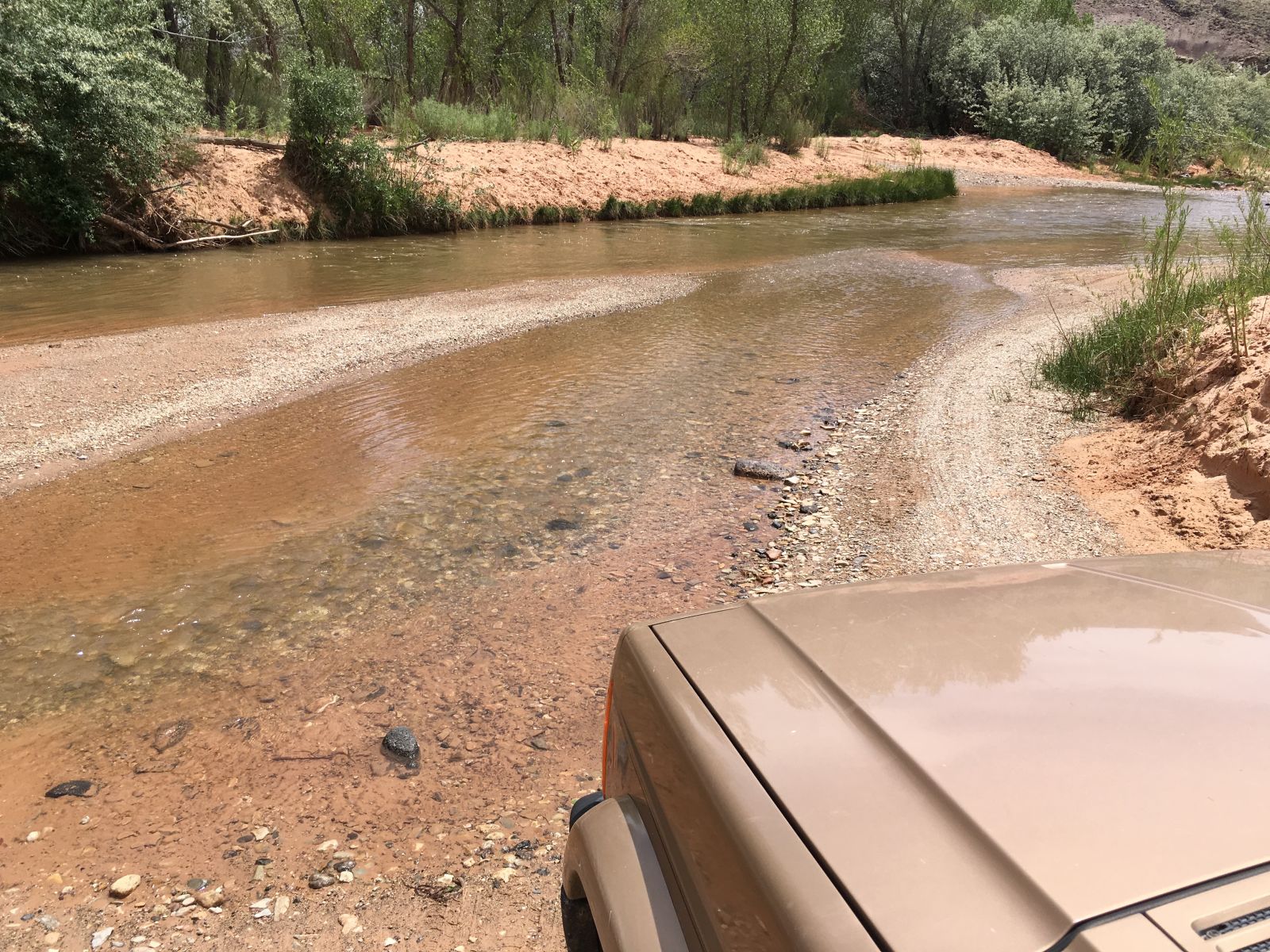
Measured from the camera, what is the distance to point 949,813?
118cm

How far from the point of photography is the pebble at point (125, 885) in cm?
277

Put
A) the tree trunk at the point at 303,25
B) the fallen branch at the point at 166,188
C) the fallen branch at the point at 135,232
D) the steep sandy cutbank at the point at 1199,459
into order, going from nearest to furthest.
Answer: the steep sandy cutbank at the point at 1199,459
the fallen branch at the point at 135,232
the fallen branch at the point at 166,188
the tree trunk at the point at 303,25

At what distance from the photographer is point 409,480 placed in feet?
20.2

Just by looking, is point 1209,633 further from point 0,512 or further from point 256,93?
point 256,93

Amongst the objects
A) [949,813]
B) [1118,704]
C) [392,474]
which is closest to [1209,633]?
[1118,704]

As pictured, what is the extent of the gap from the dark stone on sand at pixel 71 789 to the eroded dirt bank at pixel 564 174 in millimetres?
16976

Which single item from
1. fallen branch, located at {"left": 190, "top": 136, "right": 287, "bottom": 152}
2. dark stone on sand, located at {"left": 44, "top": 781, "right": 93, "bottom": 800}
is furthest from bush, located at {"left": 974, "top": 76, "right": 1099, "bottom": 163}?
dark stone on sand, located at {"left": 44, "top": 781, "right": 93, "bottom": 800}

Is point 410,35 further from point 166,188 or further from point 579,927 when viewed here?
point 579,927

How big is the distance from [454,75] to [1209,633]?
32446 millimetres

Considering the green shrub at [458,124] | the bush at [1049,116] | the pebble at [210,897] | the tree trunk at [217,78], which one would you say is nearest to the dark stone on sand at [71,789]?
the pebble at [210,897]

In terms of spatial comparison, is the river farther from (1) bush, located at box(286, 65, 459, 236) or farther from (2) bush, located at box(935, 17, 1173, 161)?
(2) bush, located at box(935, 17, 1173, 161)

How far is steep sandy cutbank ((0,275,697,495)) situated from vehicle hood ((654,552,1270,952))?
6417mm

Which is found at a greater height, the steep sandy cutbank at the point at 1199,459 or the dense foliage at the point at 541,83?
the dense foliage at the point at 541,83

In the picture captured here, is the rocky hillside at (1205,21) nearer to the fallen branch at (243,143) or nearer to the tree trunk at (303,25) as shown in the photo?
the tree trunk at (303,25)
